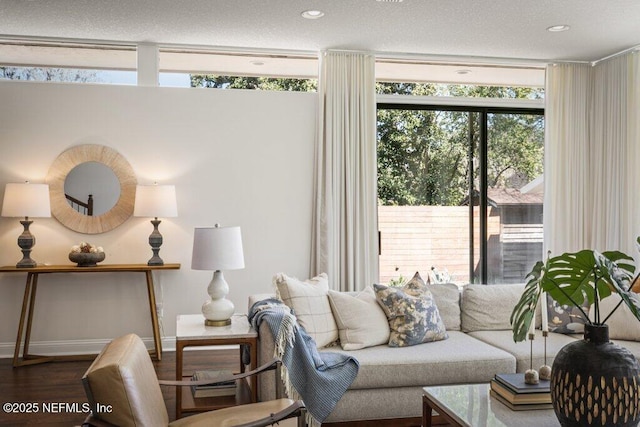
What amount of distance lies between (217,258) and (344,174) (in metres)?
2.33

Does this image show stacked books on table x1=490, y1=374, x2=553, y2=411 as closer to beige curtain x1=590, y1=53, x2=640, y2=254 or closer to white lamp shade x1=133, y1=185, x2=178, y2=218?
white lamp shade x1=133, y1=185, x2=178, y2=218

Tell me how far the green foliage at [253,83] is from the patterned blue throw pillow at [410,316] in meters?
2.55

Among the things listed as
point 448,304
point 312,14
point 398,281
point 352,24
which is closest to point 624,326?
point 448,304

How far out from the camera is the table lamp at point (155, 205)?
530 centimetres

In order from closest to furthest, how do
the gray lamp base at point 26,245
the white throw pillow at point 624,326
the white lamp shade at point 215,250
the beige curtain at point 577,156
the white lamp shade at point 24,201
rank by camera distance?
the white lamp shade at point 215,250, the white throw pillow at point 624,326, the white lamp shade at point 24,201, the gray lamp base at point 26,245, the beige curtain at point 577,156

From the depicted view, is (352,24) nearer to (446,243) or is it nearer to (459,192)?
(459,192)

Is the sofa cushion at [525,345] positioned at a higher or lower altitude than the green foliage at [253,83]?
lower

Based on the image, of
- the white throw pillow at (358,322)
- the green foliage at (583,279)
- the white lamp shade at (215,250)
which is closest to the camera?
the green foliage at (583,279)

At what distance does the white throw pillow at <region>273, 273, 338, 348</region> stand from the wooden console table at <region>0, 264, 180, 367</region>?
1.74 m

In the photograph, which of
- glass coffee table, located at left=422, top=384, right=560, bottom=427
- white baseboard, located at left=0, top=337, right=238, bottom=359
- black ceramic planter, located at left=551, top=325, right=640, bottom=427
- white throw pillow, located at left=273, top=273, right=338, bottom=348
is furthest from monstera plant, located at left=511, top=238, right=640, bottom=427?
white baseboard, located at left=0, top=337, right=238, bottom=359

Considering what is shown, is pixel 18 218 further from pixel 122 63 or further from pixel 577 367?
pixel 577 367

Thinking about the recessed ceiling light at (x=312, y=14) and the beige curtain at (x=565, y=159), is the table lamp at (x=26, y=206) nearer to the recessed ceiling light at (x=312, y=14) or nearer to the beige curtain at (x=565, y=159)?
the recessed ceiling light at (x=312, y=14)

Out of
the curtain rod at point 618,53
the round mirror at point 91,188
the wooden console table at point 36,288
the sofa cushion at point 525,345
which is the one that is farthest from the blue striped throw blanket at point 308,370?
the curtain rod at point 618,53

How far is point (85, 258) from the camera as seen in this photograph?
522 cm
